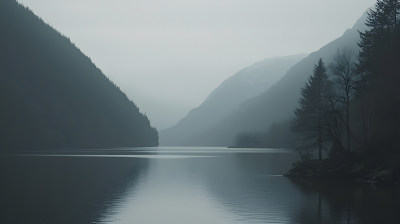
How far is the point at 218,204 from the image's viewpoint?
3684cm

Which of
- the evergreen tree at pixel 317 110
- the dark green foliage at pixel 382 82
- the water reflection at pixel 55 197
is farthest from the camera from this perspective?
the evergreen tree at pixel 317 110

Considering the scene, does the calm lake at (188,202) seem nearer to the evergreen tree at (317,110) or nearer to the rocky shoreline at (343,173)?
the rocky shoreline at (343,173)

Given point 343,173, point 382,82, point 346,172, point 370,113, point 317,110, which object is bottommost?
point 343,173

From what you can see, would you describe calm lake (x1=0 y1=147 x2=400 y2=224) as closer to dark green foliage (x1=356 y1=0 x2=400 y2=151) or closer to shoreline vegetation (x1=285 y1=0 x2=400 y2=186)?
shoreline vegetation (x1=285 y1=0 x2=400 y2=186)

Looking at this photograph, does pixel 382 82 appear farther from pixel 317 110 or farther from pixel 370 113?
pixel 317 110

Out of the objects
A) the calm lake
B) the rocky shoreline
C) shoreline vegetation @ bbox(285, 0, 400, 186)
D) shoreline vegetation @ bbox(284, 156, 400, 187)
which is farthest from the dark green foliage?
the calm lake

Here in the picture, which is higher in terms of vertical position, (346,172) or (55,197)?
(346,172)

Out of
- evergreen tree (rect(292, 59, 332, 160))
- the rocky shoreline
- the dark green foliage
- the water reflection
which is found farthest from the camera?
evergreen tree (rect(292, 59, 332, 160))

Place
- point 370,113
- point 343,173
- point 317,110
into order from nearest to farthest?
point 370,113 → point 343,173 → point 317,110

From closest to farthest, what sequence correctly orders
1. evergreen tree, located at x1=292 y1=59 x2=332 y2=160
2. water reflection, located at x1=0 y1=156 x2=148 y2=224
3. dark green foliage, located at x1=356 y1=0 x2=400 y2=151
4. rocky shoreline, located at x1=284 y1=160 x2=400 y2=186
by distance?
1. water reflection, located at x1=0 y1=156 x2=148 y2=224
2. dark green foliage, located at x1=356 y1=0 x2=400 y2=151
3. rocky shoreline, located at x1=284 y1=160 x2=400 y2=186
4. evergreen tree, located at x1=292 y1=59 x2=332 y2=160

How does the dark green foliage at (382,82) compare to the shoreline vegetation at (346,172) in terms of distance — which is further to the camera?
the shoreline vegetation at (346,172)

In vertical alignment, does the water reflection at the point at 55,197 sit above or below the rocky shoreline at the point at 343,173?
below

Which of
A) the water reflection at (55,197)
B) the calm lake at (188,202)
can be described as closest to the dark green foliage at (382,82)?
the calm lake at (188,202)

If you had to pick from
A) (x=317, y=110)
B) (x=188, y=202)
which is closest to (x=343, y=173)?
(x=317, y=110)
